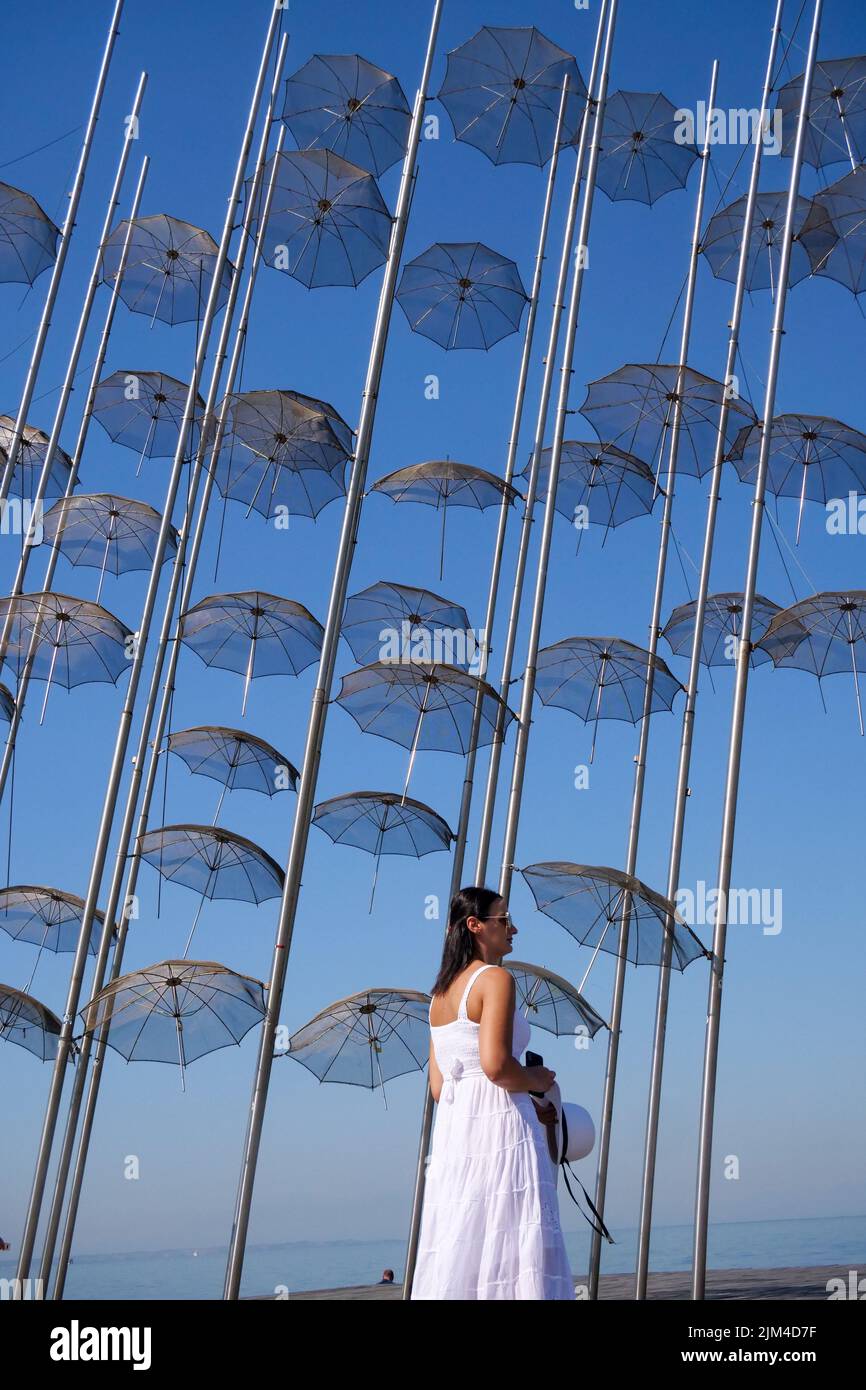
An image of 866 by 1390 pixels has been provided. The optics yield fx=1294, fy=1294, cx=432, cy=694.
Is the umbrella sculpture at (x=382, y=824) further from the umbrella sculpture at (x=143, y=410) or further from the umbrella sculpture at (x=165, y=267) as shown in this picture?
the umbrella sculpture at (x=165, y=267)

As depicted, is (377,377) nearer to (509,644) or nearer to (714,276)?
(509,644)

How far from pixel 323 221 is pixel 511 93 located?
3.71 metres

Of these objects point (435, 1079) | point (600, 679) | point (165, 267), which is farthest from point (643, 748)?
point (435, 1079)

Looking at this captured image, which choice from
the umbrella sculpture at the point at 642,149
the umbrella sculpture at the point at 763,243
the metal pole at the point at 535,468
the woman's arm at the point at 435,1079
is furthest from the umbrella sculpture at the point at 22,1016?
the umbrella sculpture at the point at 642,149

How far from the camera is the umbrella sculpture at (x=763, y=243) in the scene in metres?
17.3

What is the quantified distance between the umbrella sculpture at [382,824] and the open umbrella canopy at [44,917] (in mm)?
3134

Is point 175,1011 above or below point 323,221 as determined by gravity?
below

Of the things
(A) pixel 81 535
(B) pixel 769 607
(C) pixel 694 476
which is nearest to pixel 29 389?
(A) pixel 81 535

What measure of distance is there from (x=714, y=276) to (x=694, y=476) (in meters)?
3.13

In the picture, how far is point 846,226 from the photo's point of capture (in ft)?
53.9

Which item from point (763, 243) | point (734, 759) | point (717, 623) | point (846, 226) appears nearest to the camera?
point (734, 759)

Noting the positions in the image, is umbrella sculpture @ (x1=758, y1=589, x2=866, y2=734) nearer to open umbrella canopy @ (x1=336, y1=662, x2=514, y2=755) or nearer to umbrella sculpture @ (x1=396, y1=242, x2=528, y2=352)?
open umbrella canopy @ (x1=336, y1=662, x2=514, y2=755)

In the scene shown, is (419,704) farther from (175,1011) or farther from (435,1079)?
(435,1079)
